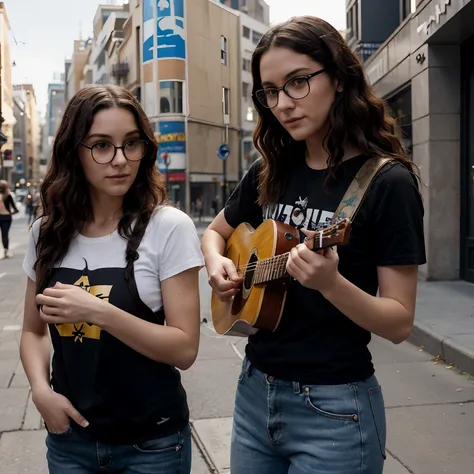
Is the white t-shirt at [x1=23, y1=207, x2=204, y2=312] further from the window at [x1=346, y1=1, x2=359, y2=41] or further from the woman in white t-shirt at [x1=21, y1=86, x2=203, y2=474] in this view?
the window at [x1=346, y1=1, x2=359, y2=41]

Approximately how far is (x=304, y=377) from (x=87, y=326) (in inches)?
23.2

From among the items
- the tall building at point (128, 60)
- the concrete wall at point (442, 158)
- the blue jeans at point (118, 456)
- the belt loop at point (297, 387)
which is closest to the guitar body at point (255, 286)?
the belt loop at point (297, 387)

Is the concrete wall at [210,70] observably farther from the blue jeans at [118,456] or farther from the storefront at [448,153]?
the blue jeans at [118,456]

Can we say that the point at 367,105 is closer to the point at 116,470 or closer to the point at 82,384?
the point at 82,384

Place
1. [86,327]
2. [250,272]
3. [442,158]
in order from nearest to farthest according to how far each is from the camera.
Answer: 1. [86,327]
2. [250,272]
3. [442,158]

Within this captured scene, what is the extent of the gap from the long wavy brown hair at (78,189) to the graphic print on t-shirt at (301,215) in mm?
356

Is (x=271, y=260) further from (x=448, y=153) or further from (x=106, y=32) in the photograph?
(x=106, y=32)

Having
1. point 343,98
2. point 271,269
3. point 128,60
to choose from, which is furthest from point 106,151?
point 128,60

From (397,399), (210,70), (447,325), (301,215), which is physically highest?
(210,70)

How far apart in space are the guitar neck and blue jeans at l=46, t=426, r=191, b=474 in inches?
19.4

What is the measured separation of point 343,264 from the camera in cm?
158

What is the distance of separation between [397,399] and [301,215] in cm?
316

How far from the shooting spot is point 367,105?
66.2 inches

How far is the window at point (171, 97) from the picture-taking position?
78.6 ft
